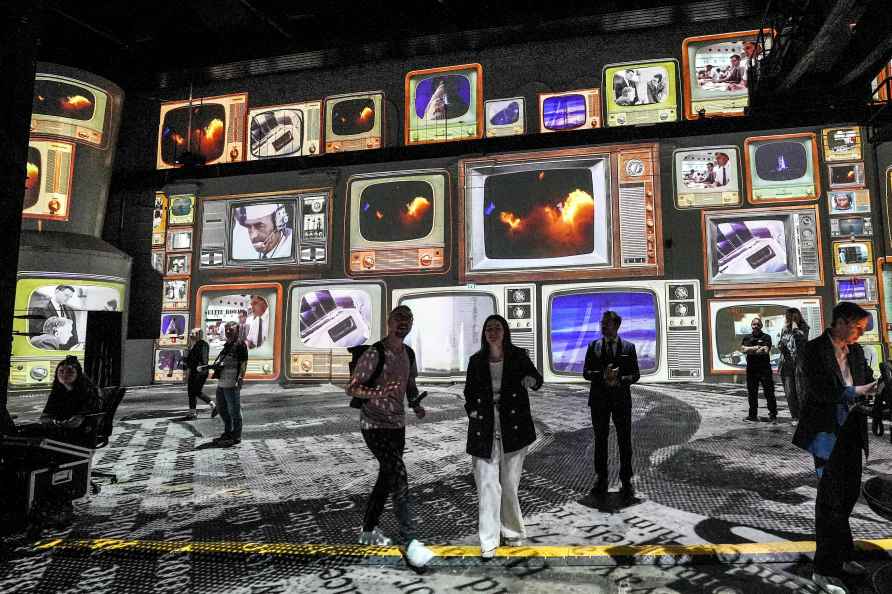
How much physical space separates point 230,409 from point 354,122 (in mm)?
9972

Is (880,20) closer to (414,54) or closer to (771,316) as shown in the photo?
(771,316)

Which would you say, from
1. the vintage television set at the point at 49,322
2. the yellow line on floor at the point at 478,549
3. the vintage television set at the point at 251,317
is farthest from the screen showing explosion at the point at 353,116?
the yellow line on floor at the point at 478,549

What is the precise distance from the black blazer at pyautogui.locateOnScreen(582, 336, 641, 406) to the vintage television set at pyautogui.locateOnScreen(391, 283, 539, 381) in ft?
27.0

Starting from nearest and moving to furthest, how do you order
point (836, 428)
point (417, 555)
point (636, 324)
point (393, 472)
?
point (836, 428) → point (417, 555) → point (393, 472) → point (636, 324)

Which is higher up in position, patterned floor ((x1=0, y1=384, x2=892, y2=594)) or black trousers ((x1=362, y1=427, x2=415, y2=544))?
black trousers ((x1=362, y1=427, x2=415, y2=544))

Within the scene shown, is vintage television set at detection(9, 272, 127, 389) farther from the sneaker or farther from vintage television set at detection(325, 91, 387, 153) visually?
the sneaker

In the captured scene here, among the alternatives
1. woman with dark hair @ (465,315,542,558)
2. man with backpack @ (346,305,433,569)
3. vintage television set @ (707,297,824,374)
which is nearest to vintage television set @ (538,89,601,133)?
vintage television set @ (707,297,824,374)

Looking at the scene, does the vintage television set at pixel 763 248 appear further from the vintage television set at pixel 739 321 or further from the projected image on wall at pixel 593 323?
the projected image on wall at pixel 593 323

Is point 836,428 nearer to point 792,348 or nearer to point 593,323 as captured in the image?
point 792,348

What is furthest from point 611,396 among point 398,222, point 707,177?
point 398,222

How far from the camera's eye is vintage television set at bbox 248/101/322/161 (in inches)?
565

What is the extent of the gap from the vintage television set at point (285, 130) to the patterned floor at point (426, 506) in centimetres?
907

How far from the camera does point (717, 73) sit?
12195 millimetres

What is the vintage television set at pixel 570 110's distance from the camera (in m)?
12.7
